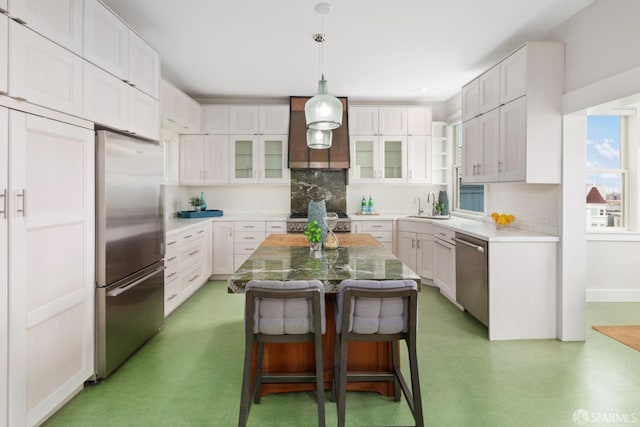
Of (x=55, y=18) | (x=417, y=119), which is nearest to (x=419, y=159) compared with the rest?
(x=417, y=119)

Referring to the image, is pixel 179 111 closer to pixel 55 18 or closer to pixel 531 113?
pixel 55 18

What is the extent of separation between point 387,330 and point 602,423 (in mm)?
1422

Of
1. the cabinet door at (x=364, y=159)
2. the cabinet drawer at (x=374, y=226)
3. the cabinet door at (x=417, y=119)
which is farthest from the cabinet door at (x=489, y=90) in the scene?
the cabinet drawer at (x=374, y=226)

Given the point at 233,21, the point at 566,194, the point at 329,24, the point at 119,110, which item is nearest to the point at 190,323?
the point at 119,110

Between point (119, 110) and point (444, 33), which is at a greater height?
point (444, 33)

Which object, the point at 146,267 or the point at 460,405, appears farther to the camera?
the point at 146,267

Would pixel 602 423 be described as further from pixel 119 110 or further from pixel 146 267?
pixel 119 110

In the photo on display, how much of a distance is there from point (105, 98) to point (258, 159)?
3118 millimetres

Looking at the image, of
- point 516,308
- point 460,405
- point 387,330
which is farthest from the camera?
point 516,308

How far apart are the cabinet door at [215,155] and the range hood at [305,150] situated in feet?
3.26

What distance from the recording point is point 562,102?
10.6ft

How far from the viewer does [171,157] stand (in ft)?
17.7

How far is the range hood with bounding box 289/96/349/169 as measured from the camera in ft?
18.1

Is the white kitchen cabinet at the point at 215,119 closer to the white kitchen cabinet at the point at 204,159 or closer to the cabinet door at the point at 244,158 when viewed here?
the white kitchen cabinet at the point at 204,159
